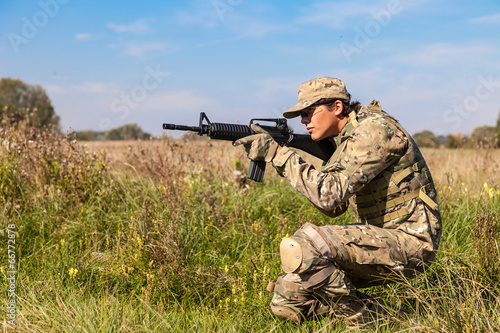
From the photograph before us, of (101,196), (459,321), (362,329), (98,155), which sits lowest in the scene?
(362,329)

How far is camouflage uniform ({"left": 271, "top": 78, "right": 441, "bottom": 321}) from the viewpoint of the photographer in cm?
294

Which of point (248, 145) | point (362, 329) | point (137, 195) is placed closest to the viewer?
point (362, 329)

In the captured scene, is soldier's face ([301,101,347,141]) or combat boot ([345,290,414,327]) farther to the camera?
soldier's face ([301,101,347,141])

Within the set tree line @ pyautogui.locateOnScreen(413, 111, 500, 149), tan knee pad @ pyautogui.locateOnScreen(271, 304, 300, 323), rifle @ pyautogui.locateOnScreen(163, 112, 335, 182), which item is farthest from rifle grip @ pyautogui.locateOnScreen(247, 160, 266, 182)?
tree line @ pyautogui.locateOnScreen(413, 111, 500, 149)

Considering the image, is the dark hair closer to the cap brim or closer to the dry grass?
the cap brim

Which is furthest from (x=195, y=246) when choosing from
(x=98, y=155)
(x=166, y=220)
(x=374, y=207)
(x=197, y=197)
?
(x=98, y=155)

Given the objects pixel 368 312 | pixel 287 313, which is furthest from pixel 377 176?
pixel 287 313

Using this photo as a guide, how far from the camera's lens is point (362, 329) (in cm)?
287

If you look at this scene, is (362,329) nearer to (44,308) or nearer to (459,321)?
(459,321)

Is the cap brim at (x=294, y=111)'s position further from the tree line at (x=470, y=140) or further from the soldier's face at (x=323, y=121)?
the tree line at (x=470, y=140)

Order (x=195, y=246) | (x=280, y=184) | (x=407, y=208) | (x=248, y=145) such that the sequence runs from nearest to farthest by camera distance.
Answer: (x=407, y=208) → (x=248, y=145) → (x=195, y=246) → (x=280, y=184)

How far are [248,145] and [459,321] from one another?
1741 mm

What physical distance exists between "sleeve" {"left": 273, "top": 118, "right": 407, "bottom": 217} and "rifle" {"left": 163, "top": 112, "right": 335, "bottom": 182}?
41 cm

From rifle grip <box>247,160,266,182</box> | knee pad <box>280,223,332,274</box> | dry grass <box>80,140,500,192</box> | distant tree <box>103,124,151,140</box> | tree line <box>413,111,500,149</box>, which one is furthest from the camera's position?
distant tree <box>103,124,151,140</box>
